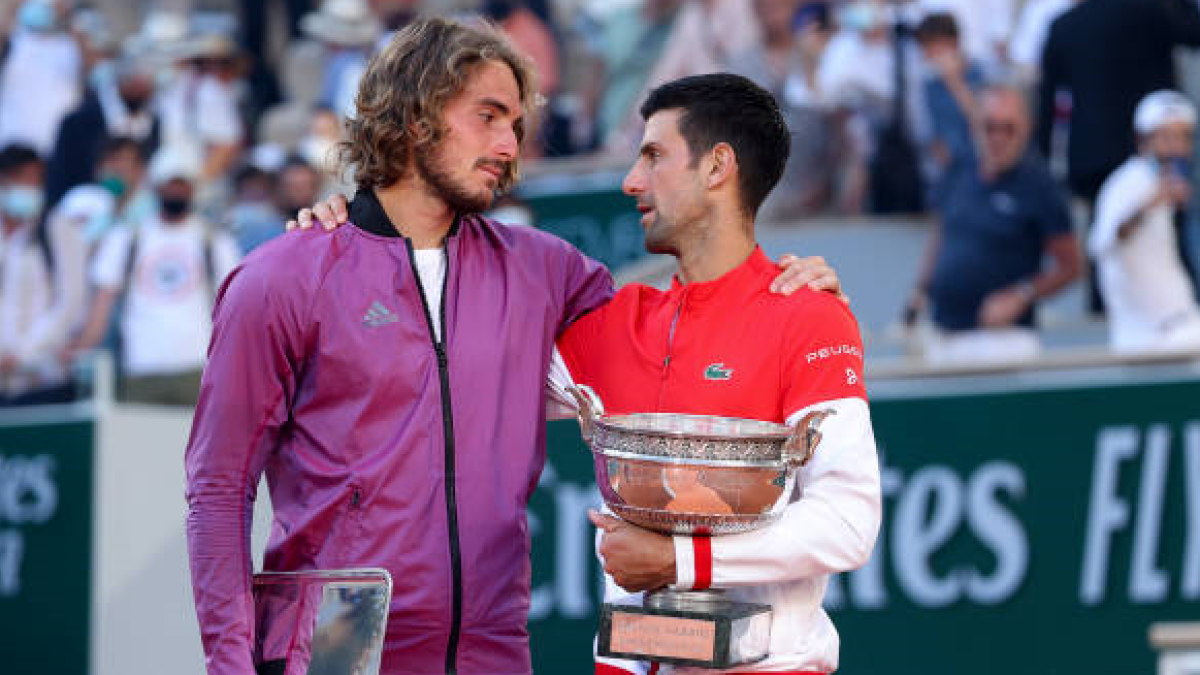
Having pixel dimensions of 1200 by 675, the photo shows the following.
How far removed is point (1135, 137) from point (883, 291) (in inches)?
60.6

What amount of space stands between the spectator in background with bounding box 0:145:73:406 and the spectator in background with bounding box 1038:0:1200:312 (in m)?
5.07

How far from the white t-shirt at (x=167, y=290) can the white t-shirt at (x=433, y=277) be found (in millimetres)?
5705

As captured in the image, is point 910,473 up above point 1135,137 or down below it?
below

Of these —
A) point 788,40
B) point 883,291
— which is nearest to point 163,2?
point 788,40

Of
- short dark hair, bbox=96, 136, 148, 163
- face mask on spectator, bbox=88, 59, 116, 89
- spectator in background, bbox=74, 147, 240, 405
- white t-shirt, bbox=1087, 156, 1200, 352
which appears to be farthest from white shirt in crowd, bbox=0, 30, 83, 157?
white t-shirt, bbox=1087, 156, 1200, 352

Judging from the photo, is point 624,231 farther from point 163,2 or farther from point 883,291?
point 163,2

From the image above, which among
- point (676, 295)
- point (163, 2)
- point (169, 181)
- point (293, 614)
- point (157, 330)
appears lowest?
point (293, 614)

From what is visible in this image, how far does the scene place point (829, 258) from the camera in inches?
351

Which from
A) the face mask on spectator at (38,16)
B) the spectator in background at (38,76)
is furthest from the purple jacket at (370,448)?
the face mask on spectator at (38,16)

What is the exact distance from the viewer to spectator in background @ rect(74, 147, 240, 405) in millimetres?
9445

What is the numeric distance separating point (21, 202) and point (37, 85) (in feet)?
5.66

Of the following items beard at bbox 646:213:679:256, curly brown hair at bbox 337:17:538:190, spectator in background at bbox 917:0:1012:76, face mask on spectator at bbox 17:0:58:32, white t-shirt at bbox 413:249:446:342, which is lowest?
white t-shirt at bbox 413:249:446:342

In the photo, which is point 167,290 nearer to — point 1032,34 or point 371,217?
point 1032,34

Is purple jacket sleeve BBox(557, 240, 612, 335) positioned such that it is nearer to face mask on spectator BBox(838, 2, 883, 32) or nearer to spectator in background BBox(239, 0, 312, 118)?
face mask on spectator BBox(838, 2, 883, 32)
